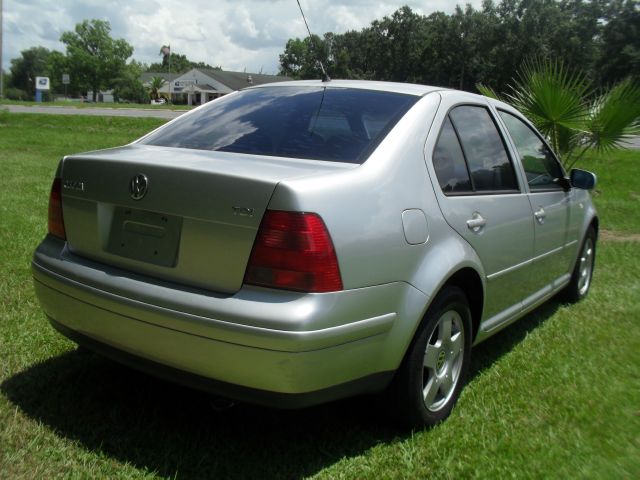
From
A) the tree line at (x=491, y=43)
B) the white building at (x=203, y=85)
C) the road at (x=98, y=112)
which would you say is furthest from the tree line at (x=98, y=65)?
the road at (x=98, y=112)

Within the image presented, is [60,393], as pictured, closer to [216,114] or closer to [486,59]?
[216,114]

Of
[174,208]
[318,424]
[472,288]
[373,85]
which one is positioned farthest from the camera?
[373,85]

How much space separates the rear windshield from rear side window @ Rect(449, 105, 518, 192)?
0.42 meters

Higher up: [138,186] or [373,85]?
[373,85]

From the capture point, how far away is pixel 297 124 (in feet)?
10.4

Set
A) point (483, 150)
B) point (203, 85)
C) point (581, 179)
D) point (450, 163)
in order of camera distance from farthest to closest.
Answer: point (203, 85), point (581, 179), point (483, 150), point (450, 163)

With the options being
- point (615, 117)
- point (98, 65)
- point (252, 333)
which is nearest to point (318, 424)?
point (252, 333)

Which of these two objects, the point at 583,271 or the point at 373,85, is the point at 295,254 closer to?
the point at 373,85

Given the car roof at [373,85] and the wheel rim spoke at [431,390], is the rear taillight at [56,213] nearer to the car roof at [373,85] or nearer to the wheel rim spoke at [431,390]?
the car roof at [373,85]

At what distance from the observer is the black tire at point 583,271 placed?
17.4 ft

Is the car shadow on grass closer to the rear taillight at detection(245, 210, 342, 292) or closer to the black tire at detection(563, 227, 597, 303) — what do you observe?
the rear taillight at detection(245, 210, 342, 292)

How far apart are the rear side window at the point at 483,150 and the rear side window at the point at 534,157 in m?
0.26

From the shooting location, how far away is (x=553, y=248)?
4.39m

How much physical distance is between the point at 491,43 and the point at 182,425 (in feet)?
260
